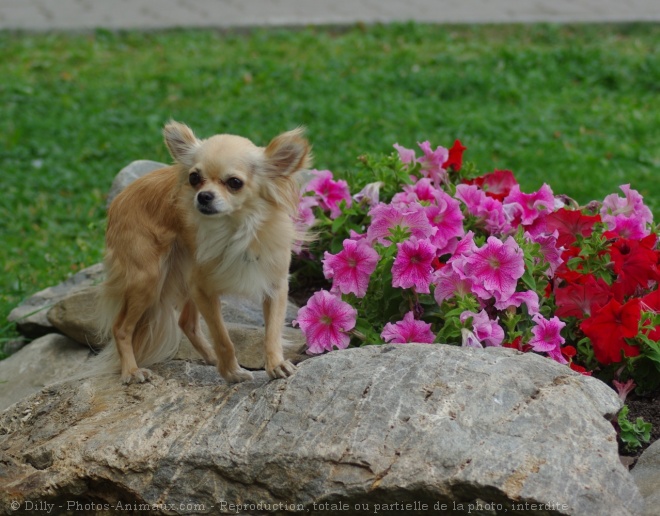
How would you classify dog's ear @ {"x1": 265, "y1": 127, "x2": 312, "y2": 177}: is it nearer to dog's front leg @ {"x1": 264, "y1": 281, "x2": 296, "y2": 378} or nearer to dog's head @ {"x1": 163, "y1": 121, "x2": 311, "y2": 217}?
dog's head @ {"x1": 163, "y1": 121, "x2": 311, "y2": 217}

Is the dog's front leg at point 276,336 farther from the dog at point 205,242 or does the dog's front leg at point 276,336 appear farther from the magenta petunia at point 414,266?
the magenta petunia at point 414,266

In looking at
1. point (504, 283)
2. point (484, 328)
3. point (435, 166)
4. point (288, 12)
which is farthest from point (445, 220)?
point (288, 12)

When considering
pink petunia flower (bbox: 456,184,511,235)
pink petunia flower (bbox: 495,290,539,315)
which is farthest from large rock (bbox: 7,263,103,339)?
pink petunia flower (bbox: 495,290,539,315)

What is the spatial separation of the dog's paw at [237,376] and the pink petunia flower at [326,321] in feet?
0.88

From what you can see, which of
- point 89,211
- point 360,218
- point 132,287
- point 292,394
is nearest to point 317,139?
point 89,211

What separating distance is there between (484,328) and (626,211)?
3.88 ft

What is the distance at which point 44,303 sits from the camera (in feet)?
17.6

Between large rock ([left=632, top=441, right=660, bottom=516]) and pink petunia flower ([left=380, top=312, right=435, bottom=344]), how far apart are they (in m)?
0.93

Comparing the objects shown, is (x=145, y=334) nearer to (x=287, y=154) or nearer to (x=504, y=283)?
(x=287, y=154)

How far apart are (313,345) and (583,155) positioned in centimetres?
425

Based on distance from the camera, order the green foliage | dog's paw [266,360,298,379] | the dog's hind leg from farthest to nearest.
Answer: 1. the dog's hind leg
2. dog's paw [266,360,298,379]
3. the green foliage

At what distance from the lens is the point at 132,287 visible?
4.04 metres

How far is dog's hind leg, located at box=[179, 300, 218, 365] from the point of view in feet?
14.3

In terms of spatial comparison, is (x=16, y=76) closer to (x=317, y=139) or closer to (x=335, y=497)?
(x=317, y=139)
